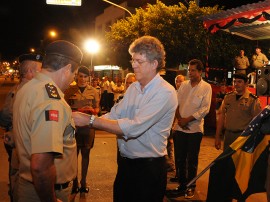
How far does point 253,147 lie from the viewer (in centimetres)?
343

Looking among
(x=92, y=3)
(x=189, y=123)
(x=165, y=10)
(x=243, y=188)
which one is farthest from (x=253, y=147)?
(x=92, y=3)

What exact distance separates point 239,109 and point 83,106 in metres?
2.62

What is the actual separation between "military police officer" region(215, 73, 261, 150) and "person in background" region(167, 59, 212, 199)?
0.42 m

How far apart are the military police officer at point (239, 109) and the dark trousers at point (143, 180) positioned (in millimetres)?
2545

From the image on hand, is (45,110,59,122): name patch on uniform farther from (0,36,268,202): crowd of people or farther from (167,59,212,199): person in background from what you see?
(167,59,212,199): person in background

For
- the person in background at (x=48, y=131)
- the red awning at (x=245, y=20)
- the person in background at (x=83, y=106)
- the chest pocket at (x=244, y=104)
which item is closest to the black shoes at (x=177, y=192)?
the person in background at (x=83, y=106)

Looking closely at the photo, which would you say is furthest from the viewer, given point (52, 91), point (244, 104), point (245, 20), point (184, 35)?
point (184, 35)

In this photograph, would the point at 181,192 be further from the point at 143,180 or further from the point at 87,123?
the point at 87,123

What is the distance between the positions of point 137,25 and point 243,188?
1702 centimetres

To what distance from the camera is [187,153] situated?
21.3 ft

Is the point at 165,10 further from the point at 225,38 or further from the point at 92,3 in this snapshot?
the point at 92,3

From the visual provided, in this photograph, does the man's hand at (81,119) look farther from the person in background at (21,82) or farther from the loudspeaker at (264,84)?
the loudspeaker at (264,84)

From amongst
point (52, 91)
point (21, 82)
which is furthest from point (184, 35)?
point (52, 91)

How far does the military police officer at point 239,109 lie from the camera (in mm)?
5789
